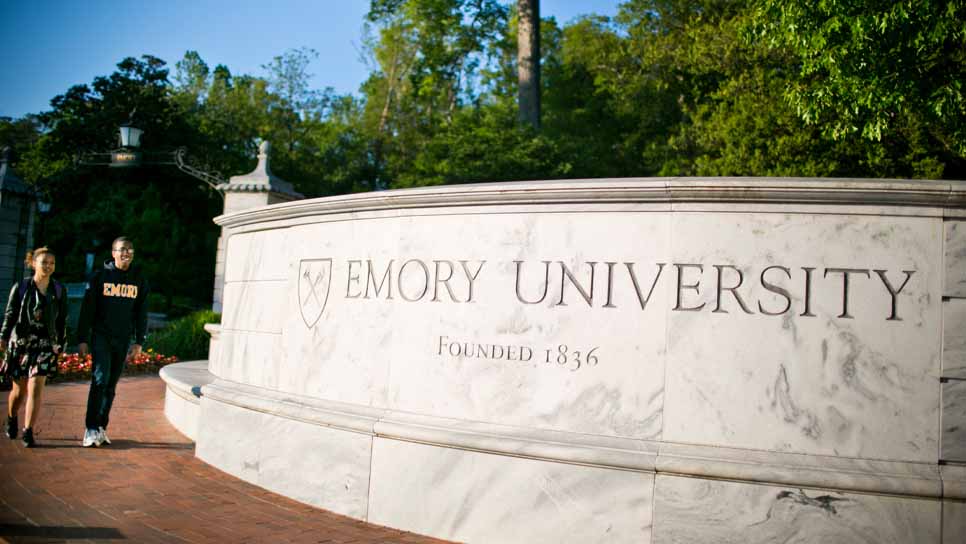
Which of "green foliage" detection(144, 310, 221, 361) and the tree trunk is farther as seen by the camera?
the tree trunk

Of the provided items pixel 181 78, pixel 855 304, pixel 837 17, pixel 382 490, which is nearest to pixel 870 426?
pixel 855 304

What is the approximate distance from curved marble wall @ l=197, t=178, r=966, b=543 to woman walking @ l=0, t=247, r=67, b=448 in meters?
3.01

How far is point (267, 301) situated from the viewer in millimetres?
6070

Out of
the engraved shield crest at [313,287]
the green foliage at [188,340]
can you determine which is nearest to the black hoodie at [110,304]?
the engraved shield crest at [313,287]

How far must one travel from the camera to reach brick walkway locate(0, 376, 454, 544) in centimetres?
425

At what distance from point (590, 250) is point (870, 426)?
1.81 metres

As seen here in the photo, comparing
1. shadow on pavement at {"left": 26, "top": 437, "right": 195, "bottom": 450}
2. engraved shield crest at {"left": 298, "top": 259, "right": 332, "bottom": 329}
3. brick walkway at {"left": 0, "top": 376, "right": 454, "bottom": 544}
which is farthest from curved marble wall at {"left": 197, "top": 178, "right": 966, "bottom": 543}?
shadow on pavement at {"left": 26, "top": 437, "right": 195, "bottom": 450}

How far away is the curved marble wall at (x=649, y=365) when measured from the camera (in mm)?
3820

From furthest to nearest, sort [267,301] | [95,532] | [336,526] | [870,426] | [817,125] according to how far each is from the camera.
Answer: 1. [817,125]
2. [267,301]
3. [336,526]
4. [95,532]
5. [870,426]

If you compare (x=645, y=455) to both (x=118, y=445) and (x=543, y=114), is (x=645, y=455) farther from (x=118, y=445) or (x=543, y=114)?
(x=543, y=114)

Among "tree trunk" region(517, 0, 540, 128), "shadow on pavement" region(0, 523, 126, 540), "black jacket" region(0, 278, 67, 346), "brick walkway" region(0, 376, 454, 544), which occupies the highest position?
"tree trunk" region(517, 0, 540, 128)

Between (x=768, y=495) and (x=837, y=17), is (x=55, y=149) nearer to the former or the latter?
(x=837, y=17)

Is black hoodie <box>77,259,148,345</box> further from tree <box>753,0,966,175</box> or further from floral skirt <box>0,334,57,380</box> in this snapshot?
tree <box>753,0,966,175</box>

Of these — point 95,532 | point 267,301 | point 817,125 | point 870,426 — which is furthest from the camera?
point 817,125
